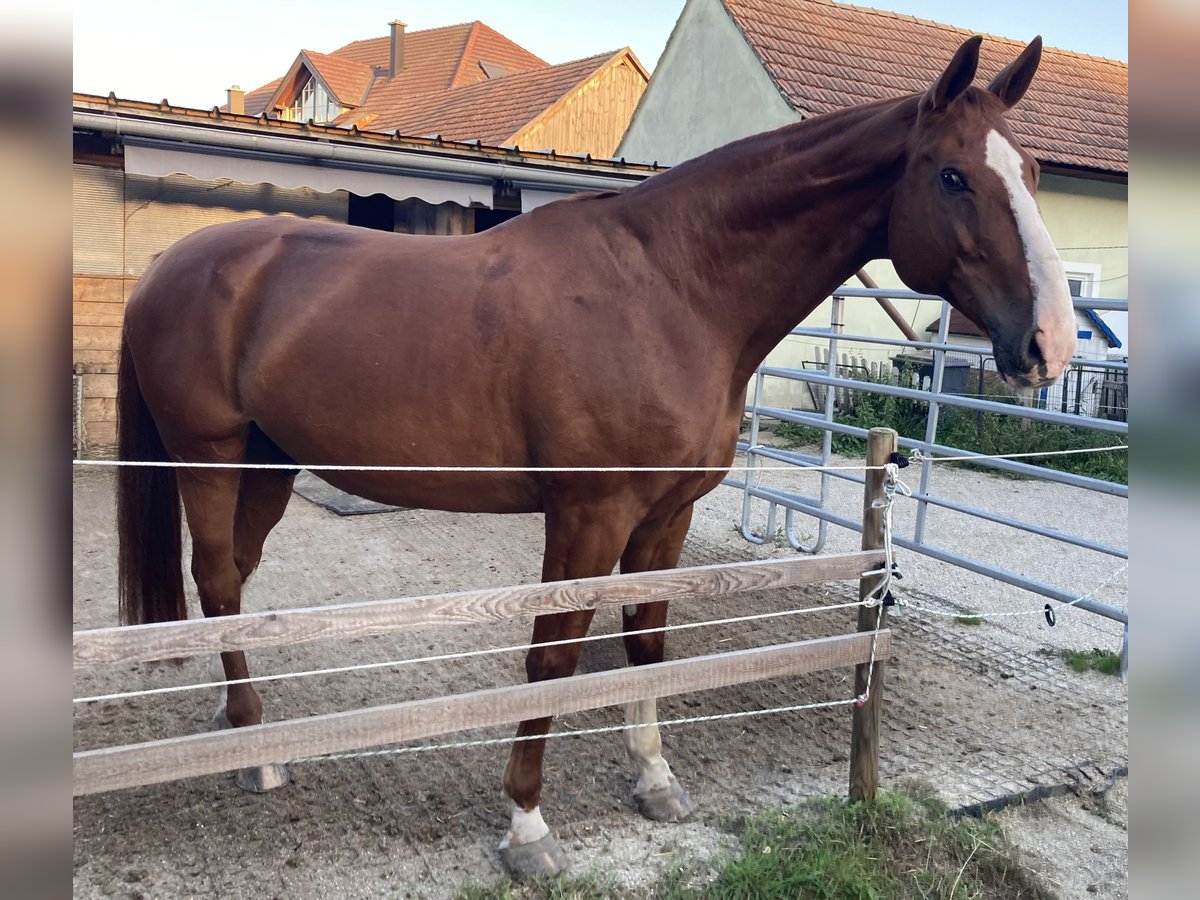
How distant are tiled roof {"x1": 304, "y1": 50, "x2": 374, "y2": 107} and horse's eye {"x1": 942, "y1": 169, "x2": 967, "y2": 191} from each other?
30502mm

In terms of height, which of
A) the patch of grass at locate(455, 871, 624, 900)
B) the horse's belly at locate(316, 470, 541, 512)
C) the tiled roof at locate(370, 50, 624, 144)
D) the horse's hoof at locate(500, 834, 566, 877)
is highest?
the tiled roof at locate(370, 50, 624, 144)

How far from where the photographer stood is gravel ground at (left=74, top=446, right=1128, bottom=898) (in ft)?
8.41

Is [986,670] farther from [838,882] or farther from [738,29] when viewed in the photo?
[738,29]

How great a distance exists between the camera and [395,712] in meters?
2.18

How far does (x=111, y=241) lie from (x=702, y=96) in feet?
26.2

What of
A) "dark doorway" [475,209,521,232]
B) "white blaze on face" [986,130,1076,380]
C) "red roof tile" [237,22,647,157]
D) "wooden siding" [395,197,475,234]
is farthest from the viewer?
"red roof tile" [237,22,647,157]

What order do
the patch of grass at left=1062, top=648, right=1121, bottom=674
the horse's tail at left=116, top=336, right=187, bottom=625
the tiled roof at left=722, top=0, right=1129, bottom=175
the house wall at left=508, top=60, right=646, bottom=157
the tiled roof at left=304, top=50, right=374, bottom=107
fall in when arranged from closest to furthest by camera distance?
the horse's tail at left=116, top=336, right=187, bottom=625 → the patch of grass at left=1062, top=648, right=1121, bottom=674 → the tiled roof at left=722, top=0, right=1129, bottom=175 → the house wall at left=508, top=60, right=646, bottom=157 → the tiled roof at left=304, top=50, right=374, bottom=107

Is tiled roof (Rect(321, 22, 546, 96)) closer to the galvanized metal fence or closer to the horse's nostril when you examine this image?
the galvanized metal fence

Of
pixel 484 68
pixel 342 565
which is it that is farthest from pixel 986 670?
pixel 484 68

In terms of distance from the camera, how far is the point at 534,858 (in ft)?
8.23

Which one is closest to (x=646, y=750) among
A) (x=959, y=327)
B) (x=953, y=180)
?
(x=953, y=180)

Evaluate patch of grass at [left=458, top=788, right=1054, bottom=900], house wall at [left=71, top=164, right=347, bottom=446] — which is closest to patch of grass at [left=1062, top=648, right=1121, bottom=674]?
patch of grass at [left=458, top=788, right=1054, bottom=900]

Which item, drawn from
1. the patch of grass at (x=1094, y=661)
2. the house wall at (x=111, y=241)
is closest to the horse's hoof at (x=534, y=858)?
the patch of grass at (x=1094, y=661)

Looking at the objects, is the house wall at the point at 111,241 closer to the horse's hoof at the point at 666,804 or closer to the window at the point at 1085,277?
the horse's hoof at the point at 666,804
